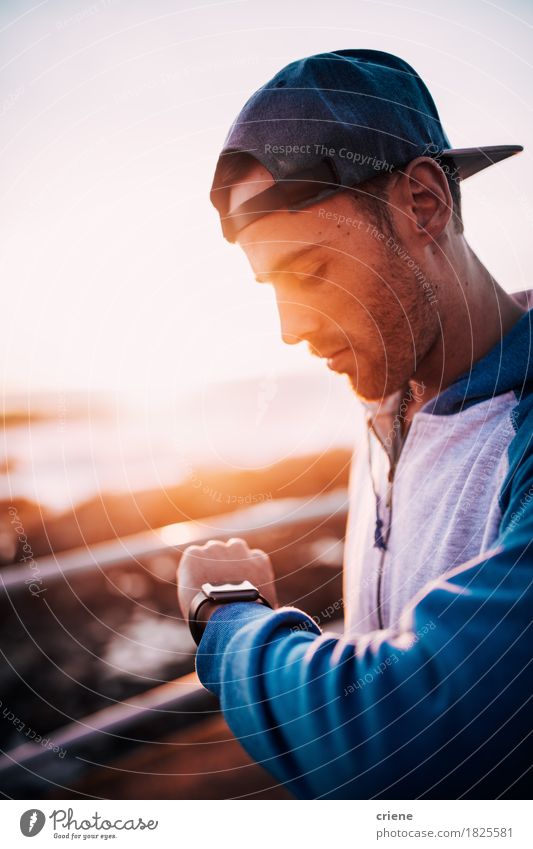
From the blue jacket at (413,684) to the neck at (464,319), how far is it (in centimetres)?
18

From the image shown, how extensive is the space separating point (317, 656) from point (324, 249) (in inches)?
18.5

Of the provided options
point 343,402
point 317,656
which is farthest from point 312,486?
point 317,656

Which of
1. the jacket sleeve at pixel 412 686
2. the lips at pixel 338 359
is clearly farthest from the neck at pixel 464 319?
the jacket sleeve at pixel 412 686

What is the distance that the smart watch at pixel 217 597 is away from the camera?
0.60 m

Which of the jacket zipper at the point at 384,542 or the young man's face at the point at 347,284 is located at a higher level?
the young man's face at the point at 347,284

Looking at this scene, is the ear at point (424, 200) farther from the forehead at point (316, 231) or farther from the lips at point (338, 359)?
the lips at point (338, 359)

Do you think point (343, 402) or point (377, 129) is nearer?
point (377, 129)

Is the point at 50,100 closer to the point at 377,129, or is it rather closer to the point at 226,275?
the point at 226,275

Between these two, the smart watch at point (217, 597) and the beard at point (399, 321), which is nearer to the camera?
the smart watch at point (217, 597)

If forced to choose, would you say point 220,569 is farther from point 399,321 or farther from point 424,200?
point 424,200

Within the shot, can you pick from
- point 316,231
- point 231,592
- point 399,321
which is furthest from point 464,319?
point 231,592

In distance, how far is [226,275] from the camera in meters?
0.88

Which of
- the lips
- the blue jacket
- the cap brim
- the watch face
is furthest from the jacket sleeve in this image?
the cap brim
